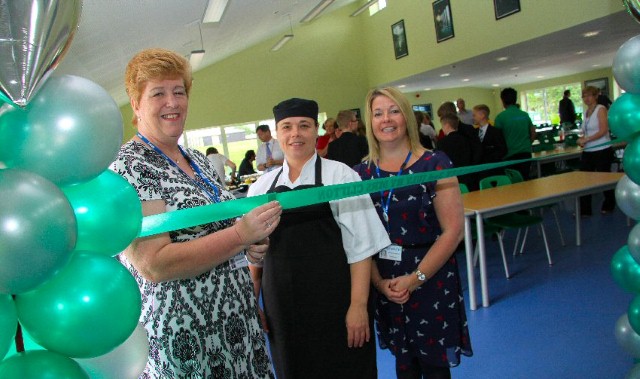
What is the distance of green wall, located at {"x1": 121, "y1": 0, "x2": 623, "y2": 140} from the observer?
442 inches

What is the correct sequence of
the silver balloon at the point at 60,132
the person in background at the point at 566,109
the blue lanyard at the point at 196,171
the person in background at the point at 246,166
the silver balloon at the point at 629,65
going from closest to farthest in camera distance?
the silver balloon at the point at 60,132 < the blue lanyard at the point at 196,171 < the silver balloon at the point at 629,65 < the person in background at the point at 246,166 < the person in background at the point at 566,109

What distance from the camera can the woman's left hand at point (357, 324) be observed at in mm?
1679

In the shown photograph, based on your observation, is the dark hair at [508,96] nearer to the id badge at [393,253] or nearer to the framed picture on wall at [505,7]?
the framed picture on wall at [505,7]

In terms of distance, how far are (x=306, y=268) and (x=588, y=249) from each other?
4.30 m

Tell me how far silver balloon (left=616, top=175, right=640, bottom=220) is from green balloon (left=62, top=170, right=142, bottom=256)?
82.7 inches

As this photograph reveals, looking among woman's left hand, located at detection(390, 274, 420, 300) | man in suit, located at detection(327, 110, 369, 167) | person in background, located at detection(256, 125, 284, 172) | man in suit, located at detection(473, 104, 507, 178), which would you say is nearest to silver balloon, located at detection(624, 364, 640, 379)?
woman's left hand, located at detection(390, 274, 420, 300)

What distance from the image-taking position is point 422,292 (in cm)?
199

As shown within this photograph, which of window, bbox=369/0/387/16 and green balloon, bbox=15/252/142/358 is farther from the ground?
window, bbox=369/0/387/16

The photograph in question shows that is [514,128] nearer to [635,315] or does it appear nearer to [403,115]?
[635,315]

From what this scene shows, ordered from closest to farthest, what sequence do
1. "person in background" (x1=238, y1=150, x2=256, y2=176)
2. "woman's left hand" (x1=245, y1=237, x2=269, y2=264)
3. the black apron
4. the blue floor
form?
1. "woman's left hand" (x1=245, y1=237, x2=269, y2=264)
2. the black apron
3. the blue floor
4. "person in background" (x1=238, y1=150, x2=256, y2=176)

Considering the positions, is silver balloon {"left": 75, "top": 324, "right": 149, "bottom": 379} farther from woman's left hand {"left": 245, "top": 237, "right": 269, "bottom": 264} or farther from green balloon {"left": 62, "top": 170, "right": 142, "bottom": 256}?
woman's left hand {"left": 245, "top": 237, "right": 269, "bottom": 264}

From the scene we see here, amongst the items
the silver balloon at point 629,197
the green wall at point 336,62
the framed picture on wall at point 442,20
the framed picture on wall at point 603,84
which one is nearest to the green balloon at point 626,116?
the silver balloon at point 629,197

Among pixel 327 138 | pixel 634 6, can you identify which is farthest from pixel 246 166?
pixel 634 6

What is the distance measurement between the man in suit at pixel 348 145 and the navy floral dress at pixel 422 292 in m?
3.67
